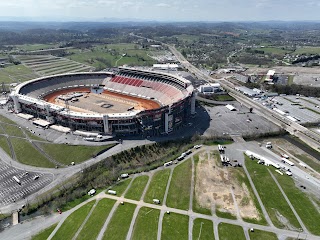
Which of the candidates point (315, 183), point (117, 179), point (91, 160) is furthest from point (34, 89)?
point (315, 183)

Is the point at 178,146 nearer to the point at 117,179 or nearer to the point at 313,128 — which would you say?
the point at 117,179

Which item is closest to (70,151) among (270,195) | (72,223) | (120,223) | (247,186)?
(72,223)

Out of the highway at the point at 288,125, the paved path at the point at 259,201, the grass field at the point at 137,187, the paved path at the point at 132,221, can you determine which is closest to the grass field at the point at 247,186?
the paved path at the point at 259,201

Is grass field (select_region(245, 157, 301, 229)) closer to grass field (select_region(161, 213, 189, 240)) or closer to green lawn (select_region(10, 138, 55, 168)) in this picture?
grass field (select_region(161, 213, 189, 240))

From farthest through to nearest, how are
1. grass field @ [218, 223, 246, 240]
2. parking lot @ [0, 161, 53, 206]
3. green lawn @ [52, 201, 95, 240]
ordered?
parking lot @ [0, 161, 53, 206] < green lawn @ [52, 201, 95, 240] < grass field @ [218, 223, 246, 240]

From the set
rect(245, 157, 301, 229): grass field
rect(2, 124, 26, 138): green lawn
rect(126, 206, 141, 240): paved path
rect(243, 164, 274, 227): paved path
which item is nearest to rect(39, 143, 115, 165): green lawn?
rect(2, 124, 26, 138): green lawn
